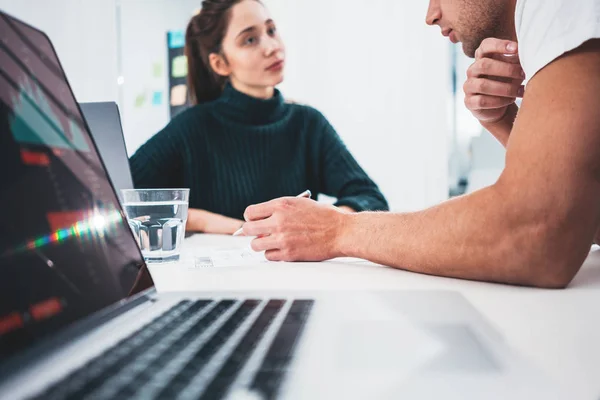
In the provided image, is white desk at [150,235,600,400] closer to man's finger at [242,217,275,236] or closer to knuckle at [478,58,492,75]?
man's finger at [242,217,275,236]

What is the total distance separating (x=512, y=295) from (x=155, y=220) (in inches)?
21.6

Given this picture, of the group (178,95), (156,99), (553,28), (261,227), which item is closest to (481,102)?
(553,28)

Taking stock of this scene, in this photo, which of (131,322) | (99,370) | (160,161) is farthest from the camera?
(160,161)

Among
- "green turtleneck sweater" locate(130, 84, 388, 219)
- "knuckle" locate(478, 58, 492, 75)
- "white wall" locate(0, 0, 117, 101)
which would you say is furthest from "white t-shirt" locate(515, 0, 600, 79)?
"white wall" locate(0, 0, 117, 101)

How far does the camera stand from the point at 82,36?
2.67m

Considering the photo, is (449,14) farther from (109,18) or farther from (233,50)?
(109,18)

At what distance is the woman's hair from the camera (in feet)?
6.28

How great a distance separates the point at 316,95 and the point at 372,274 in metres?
2.92

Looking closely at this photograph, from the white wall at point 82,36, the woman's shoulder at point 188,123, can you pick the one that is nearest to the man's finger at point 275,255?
the woman's shoulder at point 188,123

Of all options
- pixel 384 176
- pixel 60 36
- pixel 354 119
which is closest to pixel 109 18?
pixel 60 36

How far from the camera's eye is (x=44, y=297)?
1.09ft

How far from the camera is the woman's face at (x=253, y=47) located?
188 cm

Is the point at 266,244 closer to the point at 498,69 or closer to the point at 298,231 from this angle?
the point at 298,231

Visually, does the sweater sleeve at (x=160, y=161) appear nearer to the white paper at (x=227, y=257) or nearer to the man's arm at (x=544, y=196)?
the white paper at (x=227, y=257)
